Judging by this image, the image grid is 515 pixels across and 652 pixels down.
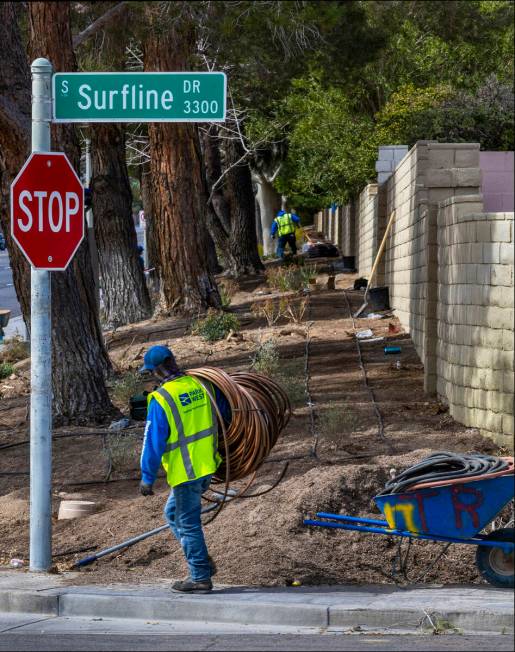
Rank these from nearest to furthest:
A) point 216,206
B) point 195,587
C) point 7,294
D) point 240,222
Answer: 1. point 195,587
2. point 240,222
3. point 216,206
4. point 7,294

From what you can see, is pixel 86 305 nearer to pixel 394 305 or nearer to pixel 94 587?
pixel 94 587

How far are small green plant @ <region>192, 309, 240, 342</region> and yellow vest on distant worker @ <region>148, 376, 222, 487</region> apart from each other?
11.0 meters

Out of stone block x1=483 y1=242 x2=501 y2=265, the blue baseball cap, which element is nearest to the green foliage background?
stone block x1=483 y1=242 x2=501 y2=265

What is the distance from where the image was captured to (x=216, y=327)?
18.9 meters

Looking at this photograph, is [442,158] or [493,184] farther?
[442,158]

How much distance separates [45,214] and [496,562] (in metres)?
3.86

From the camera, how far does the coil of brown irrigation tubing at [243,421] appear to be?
25.9ft

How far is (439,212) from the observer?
43.3 ft

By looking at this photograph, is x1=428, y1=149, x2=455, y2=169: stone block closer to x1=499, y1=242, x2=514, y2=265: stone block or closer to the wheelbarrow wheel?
x1=499, y1=242, x2=514, y2=265: stone block

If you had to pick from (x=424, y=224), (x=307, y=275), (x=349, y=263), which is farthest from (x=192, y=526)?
(x=349, y=263)

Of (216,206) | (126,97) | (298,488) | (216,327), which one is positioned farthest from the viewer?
(216,206)

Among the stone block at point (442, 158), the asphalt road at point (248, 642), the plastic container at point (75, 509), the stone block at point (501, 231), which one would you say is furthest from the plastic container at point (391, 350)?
the asphalt road at point (248, 642)

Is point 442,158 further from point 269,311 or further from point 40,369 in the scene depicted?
point 40,369

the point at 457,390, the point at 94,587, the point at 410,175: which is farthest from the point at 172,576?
the point at 410,175
